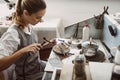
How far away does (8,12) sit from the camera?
8.81 feet

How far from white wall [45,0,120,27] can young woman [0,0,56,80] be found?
1.15 meters

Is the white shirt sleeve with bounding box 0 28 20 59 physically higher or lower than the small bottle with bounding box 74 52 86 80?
higher

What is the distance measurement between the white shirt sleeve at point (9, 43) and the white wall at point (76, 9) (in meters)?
1.39

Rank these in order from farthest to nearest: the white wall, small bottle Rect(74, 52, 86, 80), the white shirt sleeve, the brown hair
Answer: the white wall → the brown hair → the white shirt sleeve → small bottle Rect(74, 52, 86, 80)

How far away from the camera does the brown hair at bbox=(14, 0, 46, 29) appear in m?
1.39

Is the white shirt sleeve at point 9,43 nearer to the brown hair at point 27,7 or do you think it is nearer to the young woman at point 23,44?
the young woman at point 23,44

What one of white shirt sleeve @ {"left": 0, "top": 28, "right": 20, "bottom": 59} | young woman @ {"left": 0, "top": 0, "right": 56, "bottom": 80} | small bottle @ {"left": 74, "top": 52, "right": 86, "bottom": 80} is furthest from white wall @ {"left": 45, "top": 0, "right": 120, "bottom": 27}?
small bottle @ {"left": 74, "top": 52, "right": 86, "bottom": 80}

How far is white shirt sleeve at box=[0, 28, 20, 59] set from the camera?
1.21 meters

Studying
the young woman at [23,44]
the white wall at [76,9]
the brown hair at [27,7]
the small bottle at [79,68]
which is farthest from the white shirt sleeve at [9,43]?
the white wall at [76,9]

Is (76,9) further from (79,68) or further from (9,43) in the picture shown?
(79,68)

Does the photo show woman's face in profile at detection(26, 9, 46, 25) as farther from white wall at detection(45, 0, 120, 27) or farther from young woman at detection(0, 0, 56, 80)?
white wall at detection(45, 0, 120, 27)

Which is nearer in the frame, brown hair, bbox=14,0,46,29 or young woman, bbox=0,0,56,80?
young woman, bbox=0,0,56,80

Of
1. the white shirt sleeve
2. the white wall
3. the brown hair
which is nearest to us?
the white shirt sleeve

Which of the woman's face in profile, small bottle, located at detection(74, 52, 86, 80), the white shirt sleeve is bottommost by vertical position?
small bottle, located at detection(74, 52, 86, 80)
